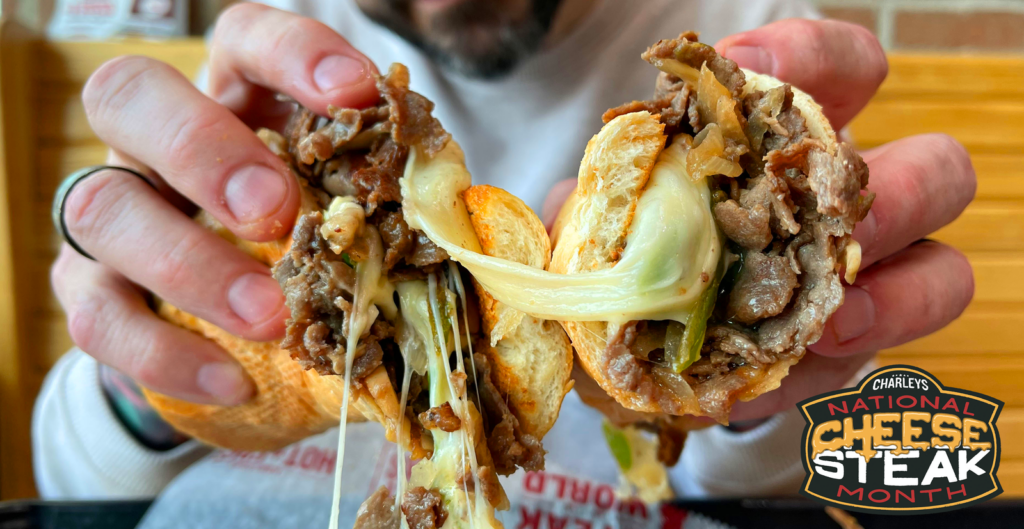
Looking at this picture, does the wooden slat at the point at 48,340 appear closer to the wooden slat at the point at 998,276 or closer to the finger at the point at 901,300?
the finger at the point at 901,300

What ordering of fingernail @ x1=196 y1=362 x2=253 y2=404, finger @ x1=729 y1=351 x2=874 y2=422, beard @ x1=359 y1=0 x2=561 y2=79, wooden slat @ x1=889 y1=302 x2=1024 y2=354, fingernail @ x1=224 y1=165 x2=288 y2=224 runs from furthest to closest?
wooden slat @ x1=889 y1=302 x2=1024 y2=354 < beard @ x1=359 y1=0 x2=561 y2=79 < finger @ x1=729 y1=351 x2=874 y2=422 < fingernail @ x1=196 y1=362 x2=253 y2=404 < fingernail @ x1=224 y1=165 x2=288 y2=224

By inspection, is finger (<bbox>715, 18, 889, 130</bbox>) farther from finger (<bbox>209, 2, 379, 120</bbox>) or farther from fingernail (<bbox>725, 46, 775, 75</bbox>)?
finger (<bbox>209, 2, 379, 120</bbox>)

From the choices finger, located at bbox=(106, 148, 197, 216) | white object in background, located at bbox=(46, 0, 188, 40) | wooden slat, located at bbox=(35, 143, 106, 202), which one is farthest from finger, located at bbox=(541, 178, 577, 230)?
wooden slat, located at bbox=(35, 143, 106, 202)

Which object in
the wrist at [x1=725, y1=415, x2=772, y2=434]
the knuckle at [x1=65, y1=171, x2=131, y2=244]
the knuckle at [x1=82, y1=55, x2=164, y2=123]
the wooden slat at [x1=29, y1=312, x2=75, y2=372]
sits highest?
the wrist at [x1=725, y1=415, x2=772, y2=434]

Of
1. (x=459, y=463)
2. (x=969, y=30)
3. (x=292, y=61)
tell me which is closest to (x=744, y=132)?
(x=459, y=463)

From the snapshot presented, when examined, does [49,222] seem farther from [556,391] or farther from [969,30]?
[969,30]

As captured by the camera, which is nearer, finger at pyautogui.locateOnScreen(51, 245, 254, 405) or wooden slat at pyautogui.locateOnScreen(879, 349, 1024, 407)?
finger at pyautogui.locateOnScreen(51, 245, 254, 405)

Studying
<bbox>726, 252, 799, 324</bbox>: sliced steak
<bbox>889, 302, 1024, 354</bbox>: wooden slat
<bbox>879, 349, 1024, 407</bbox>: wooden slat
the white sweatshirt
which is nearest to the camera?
<bbox>726, 252, 799, 324</bbox>: sliced steak
